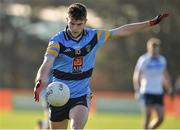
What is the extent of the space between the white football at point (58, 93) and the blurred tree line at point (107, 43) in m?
31.0

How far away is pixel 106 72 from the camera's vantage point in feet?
157

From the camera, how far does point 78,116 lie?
941 cm

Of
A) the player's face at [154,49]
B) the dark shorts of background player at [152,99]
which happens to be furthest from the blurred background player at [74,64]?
the dark shorts of background player at [152,99]

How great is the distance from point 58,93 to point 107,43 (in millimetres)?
39040

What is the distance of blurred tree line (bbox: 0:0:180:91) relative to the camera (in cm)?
4316

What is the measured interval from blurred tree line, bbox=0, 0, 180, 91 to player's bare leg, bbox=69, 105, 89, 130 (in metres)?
30.7

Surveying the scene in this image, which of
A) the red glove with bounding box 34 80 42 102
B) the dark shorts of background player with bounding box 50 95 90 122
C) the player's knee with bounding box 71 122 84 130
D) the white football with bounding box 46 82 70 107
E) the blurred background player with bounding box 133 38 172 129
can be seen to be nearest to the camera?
the red glove with bounding box 34 80 42 102

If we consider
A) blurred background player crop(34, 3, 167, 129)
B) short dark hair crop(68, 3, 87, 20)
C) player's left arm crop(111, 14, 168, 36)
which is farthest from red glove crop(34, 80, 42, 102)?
player's left arm crop(111, 14, 168, 36)

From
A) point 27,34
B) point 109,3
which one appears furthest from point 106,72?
point 27,34

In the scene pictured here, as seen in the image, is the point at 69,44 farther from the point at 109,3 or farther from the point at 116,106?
the point at 109,3

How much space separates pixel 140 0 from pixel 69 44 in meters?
37.0

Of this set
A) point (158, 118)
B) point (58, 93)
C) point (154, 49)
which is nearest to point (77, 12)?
point (58, 93)

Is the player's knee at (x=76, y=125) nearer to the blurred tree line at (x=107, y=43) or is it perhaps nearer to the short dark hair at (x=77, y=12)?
the short dark hair at (x=77, y=12)

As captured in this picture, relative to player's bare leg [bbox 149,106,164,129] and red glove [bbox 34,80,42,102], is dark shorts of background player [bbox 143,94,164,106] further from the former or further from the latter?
red glove [bbox 34,80,42,102]
